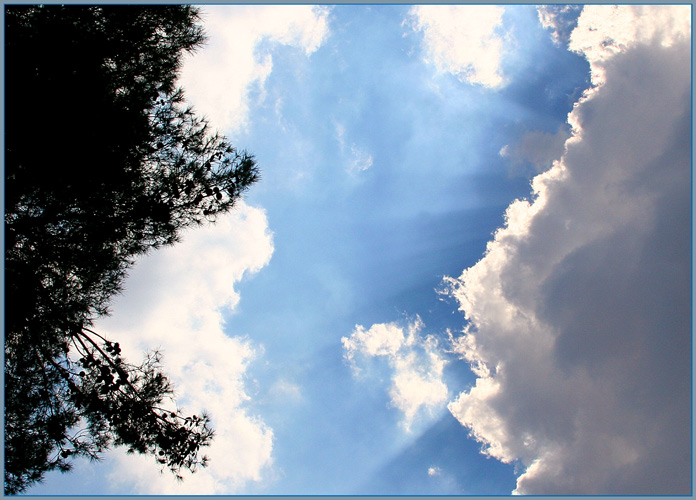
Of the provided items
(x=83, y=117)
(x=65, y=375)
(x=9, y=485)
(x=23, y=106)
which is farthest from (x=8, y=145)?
(x=9, y=485)

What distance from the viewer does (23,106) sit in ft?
13.9

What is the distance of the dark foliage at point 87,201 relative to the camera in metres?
4.45

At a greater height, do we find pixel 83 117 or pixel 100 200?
pixel 83 117

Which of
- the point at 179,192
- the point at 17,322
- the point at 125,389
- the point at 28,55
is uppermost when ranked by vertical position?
the point at 28,55

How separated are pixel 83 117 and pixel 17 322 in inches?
114

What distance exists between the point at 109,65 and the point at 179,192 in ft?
6.99

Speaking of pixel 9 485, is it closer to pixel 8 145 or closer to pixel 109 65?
pixel 8 145

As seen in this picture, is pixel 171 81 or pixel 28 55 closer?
pixel 28 55

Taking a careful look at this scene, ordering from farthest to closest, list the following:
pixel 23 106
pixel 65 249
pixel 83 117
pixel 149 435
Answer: pixel 149 435
pixel 65 249
pixel 83 117
pixel 23 106

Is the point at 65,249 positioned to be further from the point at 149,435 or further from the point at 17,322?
the point at 149,435

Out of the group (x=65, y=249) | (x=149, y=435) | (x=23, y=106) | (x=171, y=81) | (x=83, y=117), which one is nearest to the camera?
(x=23, y=106)

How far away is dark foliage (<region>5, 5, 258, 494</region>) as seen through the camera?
14.6ft

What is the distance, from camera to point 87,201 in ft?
15.9

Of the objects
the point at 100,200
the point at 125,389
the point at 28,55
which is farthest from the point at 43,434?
the point at 28,55
